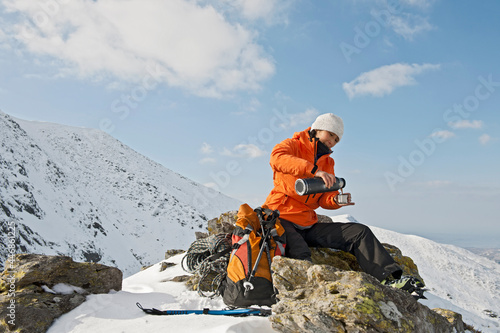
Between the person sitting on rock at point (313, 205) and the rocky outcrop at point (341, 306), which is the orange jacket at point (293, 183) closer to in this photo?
the person sitting on rock at point (313, 205)

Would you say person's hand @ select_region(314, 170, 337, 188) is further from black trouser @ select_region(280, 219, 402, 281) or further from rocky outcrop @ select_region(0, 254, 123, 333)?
rocky outcrop @ select_region(0, 254, 123, 333)

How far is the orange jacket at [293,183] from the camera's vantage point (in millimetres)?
4848

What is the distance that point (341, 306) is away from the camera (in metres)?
2.74

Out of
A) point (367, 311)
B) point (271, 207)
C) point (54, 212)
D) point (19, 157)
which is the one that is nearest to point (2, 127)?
point (19, 157)

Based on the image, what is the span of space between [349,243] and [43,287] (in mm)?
4837

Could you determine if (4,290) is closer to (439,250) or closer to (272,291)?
(272,291)

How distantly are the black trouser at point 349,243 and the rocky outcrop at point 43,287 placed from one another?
3.24 metres

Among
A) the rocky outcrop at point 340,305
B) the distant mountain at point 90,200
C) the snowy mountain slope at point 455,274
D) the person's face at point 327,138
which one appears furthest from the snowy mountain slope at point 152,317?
the distant mountain at point 90,200

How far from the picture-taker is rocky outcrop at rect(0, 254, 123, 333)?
12.8 ft

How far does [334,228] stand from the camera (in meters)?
5.23

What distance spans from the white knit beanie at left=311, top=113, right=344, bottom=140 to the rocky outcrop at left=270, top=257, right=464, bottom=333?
99.5 inches

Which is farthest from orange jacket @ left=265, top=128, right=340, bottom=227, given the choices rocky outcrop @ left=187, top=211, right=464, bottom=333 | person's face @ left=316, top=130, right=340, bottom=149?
rocky outcrop @ left=187, top=211, right=464, bottom=333

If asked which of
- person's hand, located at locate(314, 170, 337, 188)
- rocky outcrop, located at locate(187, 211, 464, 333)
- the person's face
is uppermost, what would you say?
the person's face

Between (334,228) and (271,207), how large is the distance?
1.14 metres
